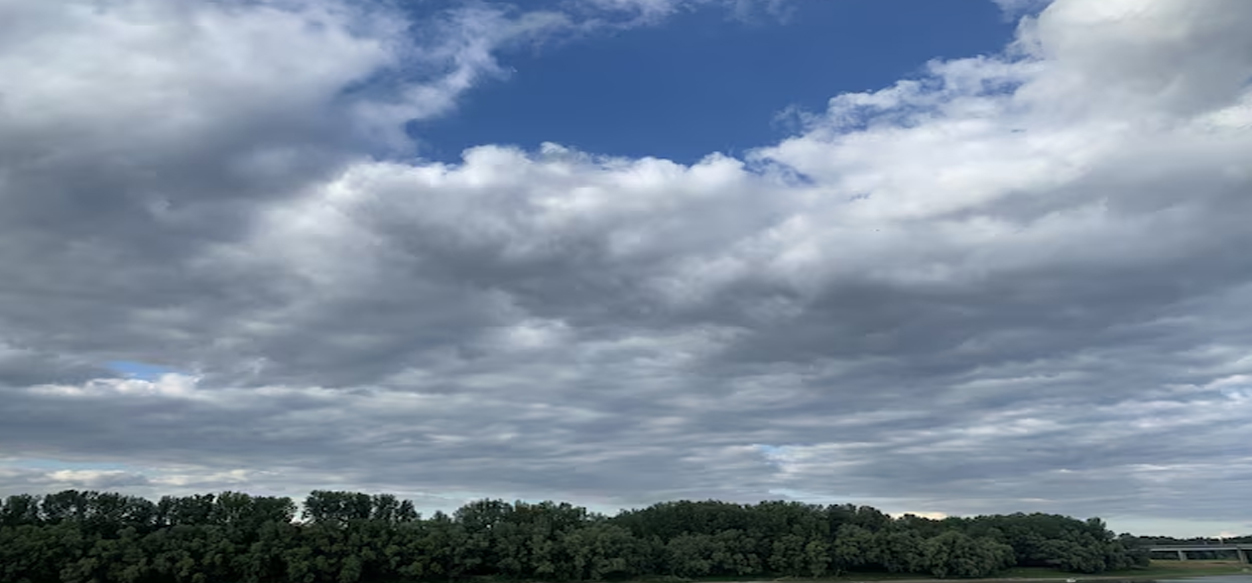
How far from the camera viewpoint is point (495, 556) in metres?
179

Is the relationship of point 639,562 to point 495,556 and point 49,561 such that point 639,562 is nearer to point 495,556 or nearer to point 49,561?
point 495,556

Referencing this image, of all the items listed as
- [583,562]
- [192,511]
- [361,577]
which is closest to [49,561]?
[192,511]

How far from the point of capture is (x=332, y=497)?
18912cm

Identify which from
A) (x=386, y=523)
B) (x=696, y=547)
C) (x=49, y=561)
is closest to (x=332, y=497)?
(x=386, y=523)

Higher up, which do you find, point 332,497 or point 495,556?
point 332,497

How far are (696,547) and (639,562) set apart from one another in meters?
13.2

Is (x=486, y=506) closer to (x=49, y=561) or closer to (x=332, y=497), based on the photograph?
(x=332, y=497)

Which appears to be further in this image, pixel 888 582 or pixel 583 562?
pixel 888 582

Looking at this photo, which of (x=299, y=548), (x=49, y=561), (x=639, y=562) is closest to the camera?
(x=49, y=561)

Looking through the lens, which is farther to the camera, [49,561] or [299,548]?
[299,548]

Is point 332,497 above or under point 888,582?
above

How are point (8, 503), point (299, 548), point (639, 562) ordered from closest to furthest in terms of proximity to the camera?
point (299, 548)
point (8, 503)
point (639, 562)

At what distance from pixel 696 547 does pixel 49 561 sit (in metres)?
118

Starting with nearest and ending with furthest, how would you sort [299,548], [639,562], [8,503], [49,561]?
[49,561]
[299,548]
[8,503]
[639,562]
